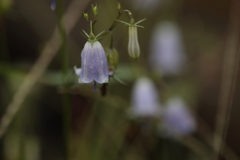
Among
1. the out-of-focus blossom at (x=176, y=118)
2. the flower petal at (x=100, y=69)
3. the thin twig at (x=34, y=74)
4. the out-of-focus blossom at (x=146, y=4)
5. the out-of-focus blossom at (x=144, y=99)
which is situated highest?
→ the out-of-focus blossom at (x=146, y=4)

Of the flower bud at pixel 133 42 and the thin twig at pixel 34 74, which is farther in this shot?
the thin twig at pixel 34 74

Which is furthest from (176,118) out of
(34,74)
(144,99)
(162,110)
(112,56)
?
(112,56)

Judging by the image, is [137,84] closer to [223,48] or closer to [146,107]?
[146,107]

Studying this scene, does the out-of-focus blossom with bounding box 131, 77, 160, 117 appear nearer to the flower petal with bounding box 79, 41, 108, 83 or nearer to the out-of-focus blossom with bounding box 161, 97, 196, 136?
the out-of-focus blossom with bounding box 161, 97, 196, 136

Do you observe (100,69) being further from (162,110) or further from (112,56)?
(162,110)

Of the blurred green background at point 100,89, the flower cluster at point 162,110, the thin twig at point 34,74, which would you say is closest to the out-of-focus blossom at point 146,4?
the blurred green background at point 100,89

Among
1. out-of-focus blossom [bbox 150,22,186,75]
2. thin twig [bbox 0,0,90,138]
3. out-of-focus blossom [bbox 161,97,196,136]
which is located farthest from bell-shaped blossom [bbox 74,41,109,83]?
out-of-focus blossom [bbox 150,22,186,75]

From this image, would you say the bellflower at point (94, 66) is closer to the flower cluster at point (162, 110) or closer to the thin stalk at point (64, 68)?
the thin stalk at point (64, 68)
